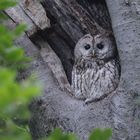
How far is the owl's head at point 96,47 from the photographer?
3.95 metres

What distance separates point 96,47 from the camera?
423 centimetres

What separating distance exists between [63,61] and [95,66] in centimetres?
42

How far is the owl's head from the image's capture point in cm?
395

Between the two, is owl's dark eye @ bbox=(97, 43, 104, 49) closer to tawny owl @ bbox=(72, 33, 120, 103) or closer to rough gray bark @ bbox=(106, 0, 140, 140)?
tawny owl @ bbox=(72, 33, 120, 103)

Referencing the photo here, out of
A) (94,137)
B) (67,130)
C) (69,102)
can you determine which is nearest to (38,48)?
(69,102)

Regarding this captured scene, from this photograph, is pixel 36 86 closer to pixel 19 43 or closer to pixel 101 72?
pixel 19 43

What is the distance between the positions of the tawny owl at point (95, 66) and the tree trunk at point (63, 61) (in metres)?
0.27

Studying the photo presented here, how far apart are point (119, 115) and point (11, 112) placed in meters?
1.64

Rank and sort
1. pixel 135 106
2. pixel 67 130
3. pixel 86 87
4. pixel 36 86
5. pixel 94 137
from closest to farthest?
pixel 36 86 → pixel 94 137 → pixel 135 106 → pixel 67 130 → pixel 86 87

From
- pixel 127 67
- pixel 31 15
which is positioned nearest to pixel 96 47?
pixel 31 15

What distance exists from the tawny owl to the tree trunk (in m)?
0.27

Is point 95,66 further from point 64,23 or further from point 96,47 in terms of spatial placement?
point 64,23

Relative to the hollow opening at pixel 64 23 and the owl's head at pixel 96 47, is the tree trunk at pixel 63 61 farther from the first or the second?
the owl's head at pixel 96 47

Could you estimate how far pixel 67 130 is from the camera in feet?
9.21
